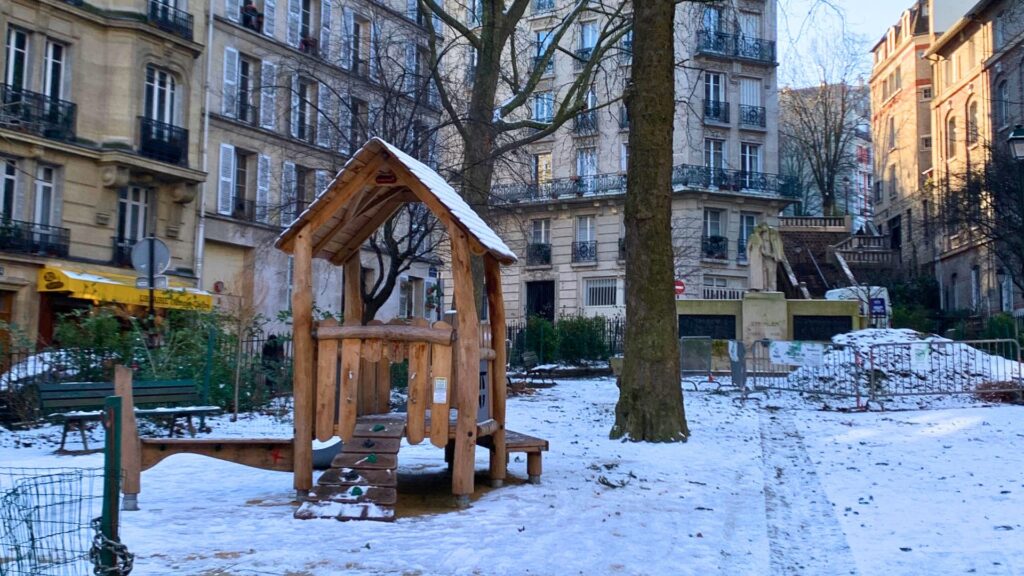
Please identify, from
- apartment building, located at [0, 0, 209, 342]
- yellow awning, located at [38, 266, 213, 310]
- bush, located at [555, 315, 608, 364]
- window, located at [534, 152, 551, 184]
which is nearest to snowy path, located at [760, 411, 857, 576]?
apartment building, located at [0, 0, 209, 342]

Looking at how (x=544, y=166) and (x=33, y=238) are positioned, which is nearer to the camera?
(x=33, y=238)

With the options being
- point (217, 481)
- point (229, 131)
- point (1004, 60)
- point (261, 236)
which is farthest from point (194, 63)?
point (1004, 60)

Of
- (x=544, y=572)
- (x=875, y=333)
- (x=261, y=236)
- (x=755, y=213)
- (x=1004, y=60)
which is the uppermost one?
(x=1004, y=60)

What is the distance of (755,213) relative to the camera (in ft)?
146

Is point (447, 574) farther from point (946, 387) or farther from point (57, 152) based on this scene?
point (57, 152)

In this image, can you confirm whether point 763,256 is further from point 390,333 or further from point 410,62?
point 390,333

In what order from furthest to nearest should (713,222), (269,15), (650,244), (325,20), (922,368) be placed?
(713,222), (325,20), (269,15), (922,368), (650,244)

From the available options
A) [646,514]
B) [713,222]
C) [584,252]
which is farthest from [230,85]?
[646,514]

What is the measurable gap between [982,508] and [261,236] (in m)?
27.3

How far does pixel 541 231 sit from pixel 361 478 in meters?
38.3

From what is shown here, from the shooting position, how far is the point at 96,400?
12047 mm

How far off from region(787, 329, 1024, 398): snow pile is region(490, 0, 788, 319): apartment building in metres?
23.3

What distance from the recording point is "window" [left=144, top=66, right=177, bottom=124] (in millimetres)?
28047

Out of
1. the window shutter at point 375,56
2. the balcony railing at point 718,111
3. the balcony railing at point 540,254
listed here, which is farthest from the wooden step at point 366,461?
the balcony railing at point 718,111
